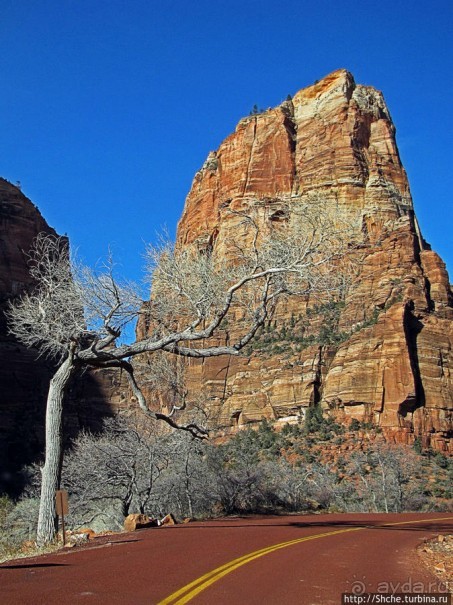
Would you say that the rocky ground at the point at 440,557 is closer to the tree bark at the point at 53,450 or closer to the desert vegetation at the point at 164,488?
the tree bark at the point at 53,450

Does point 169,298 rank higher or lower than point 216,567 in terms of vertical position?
higher

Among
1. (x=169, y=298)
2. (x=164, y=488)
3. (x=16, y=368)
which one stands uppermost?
(x=16, y=368)

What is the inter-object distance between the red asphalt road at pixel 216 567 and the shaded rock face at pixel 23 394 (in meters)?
55.2

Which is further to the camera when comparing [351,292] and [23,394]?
[23,394]

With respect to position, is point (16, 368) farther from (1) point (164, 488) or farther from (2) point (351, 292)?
(1) point (164, 488)

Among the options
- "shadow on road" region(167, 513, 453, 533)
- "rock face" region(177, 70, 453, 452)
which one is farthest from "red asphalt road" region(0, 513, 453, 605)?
"rock face" region(177, 70, 453, 452)

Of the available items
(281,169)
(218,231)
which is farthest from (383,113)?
(218,231)

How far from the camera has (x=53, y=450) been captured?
41.4 ft

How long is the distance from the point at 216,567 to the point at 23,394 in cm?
7789

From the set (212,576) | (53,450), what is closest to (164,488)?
(53,450)

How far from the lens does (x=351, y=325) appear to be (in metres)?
64.8

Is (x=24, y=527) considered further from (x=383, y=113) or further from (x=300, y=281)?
(x=383, y=113)

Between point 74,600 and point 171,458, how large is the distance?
16273 mm

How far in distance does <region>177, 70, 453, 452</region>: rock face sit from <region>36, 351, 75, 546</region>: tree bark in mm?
24594
